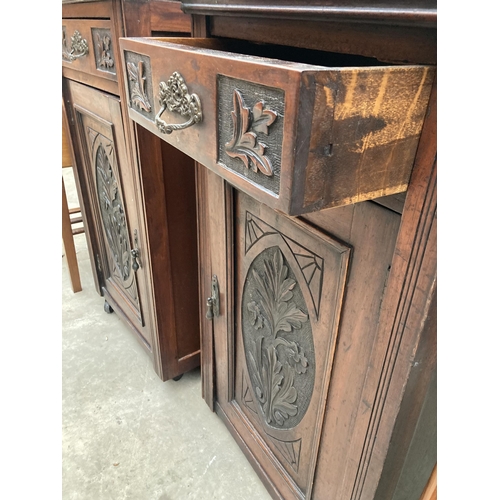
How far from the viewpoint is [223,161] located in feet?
1.50

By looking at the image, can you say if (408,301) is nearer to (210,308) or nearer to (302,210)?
(302,210)

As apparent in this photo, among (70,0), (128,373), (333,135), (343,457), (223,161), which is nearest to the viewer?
(333,135)

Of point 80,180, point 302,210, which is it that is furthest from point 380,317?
point 80,180

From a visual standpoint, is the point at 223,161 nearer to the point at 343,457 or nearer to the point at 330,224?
the point at 330,224

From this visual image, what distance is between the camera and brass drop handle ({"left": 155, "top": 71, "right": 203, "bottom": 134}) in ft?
1.52

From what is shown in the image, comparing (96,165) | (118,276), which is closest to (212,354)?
(118,276)

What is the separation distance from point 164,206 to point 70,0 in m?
0.52

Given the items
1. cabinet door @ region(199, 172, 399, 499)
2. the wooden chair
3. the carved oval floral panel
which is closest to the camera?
cabinet door @ region(199, 172, 399, 499)

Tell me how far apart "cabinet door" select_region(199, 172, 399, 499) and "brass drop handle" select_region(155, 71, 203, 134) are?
0.22m

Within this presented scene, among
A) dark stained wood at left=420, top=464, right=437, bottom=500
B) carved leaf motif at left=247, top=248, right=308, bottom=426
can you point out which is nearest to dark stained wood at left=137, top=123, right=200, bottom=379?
carved leaf motif at left=247, top=248, right=308, bottom=426

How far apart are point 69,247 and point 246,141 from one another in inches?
58.1

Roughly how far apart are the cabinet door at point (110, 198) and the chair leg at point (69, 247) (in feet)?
0.47

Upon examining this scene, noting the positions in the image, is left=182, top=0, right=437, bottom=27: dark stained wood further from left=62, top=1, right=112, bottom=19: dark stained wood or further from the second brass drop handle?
the second brass drop handle

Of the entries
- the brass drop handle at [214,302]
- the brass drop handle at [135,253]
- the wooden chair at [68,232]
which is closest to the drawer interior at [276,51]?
the brass drop handle at [214,302]
